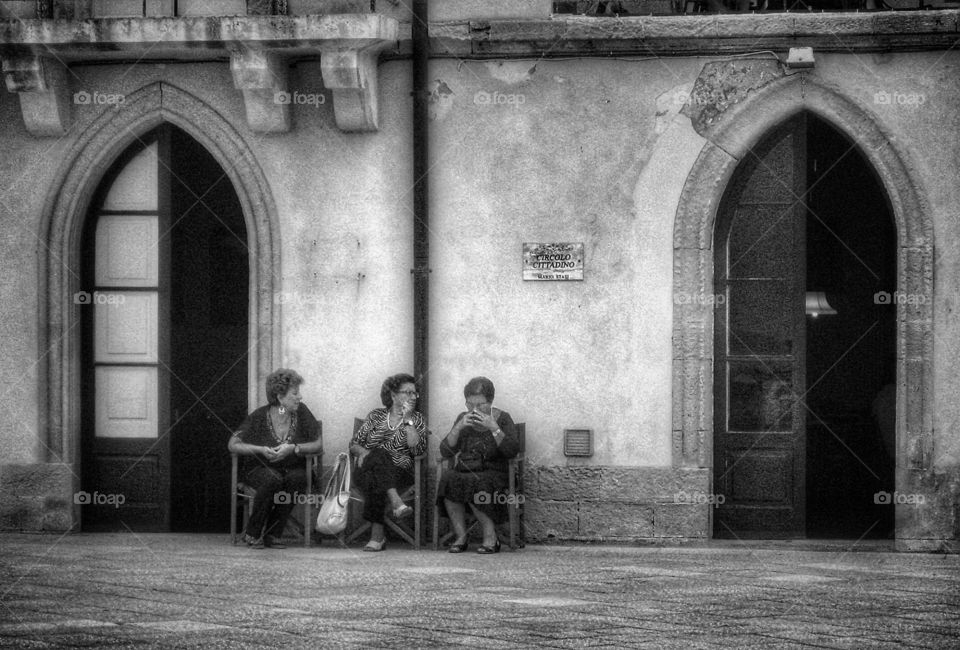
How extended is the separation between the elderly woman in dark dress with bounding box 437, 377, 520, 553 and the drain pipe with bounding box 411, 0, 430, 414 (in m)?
0.50

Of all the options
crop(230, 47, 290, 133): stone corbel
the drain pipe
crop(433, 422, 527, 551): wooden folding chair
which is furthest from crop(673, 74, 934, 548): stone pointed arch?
crop(230, 47, 290, 133): stone corbel

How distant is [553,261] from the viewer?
11.8 metres

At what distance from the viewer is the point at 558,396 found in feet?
38.7

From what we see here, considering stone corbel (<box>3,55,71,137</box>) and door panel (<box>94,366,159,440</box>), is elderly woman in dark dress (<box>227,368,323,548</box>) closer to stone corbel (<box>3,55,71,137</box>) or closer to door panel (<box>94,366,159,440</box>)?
door panel (<box>94,366,159,440</box>)

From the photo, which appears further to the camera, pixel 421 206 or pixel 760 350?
pixel 760 350

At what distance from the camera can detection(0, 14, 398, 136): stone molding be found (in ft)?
37.2

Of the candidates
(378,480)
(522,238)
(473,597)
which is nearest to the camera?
(473,597)

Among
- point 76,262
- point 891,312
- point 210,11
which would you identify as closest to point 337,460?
point 76,262

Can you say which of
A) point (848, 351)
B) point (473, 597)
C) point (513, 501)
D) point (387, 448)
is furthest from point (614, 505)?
point (473, 597)

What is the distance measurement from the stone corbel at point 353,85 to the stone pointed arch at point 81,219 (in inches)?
32.2

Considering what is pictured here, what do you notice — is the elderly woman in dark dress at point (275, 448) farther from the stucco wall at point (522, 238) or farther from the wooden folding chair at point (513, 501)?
the wooden folding chair at point (513, 501)

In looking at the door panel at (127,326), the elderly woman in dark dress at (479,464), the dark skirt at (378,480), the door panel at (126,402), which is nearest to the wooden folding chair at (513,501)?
the elderly woman in dark dress at (479,464)

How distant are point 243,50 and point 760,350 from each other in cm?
436

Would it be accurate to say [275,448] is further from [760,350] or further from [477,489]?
[760,350]
